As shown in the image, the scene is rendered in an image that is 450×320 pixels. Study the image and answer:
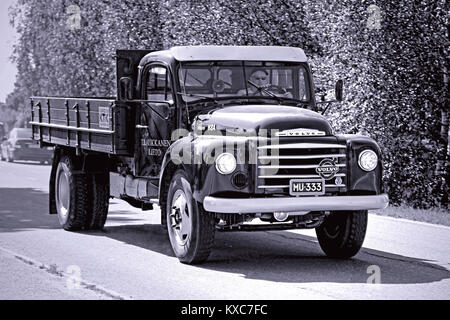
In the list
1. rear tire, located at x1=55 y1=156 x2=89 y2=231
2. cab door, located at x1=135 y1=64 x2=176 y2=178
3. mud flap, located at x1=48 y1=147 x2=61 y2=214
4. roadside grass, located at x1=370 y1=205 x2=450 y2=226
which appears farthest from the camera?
roadside grass, located at x1=370 y1=205 x2=450 y2=226

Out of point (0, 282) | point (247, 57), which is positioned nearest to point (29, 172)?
point (247, 57)

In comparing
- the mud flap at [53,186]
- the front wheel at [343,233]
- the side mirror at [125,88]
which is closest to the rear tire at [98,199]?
the mud flap at [53,186]

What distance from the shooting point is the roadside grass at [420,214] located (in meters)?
15.7

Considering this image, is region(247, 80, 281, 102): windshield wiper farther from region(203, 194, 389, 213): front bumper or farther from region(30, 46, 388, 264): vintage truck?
region(203, 194, 389, 213): front bumper

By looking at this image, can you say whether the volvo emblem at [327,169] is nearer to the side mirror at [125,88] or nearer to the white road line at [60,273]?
the side mirror at [125,88]

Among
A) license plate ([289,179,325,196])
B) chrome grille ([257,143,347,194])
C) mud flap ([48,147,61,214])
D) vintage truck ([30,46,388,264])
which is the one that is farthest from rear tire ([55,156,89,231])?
license plate ([289,179,325,196])

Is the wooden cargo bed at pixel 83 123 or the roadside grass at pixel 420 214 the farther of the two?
the roadside grass at pixel 420 214

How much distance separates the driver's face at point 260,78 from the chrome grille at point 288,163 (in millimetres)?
1785

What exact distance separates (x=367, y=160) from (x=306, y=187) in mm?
802

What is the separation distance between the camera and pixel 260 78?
1242 centimetres

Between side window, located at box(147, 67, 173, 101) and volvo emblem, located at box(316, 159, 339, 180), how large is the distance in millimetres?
2277

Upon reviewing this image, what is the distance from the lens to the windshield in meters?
12.2

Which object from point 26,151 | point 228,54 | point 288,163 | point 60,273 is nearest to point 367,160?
point 288,163
